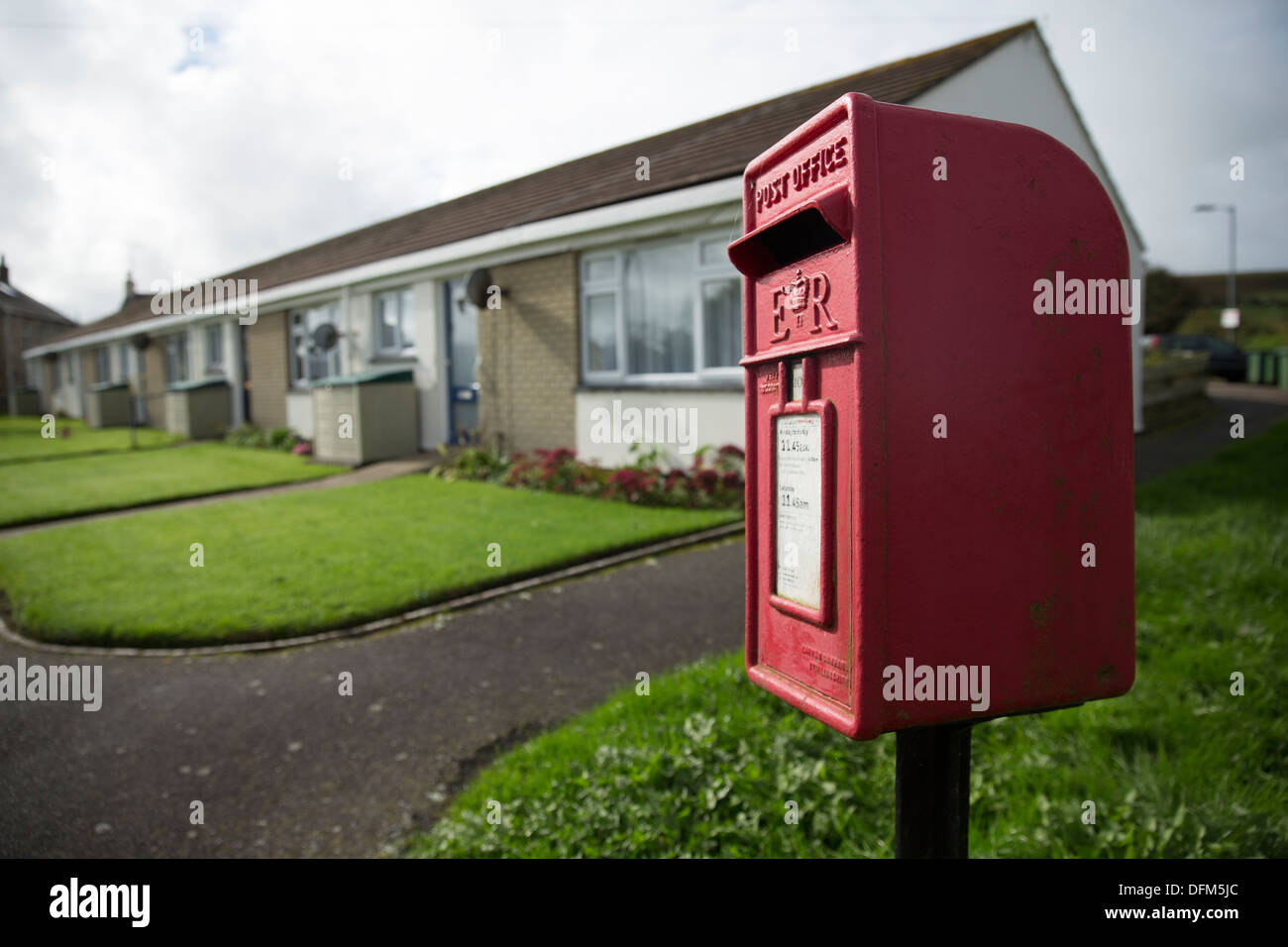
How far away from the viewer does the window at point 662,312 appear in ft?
32.1

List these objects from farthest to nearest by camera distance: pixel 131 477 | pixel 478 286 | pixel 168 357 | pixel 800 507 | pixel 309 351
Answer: pixel 168 357 < pixel 309 351 < pixel 131 477 < pixel 478 286 < pixel 800 507

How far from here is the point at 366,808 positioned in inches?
123

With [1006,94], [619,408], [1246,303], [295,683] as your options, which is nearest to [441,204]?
[619,408]

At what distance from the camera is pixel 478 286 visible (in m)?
12.6

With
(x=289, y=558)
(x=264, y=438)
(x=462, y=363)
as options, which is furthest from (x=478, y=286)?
(x=264, y=438)

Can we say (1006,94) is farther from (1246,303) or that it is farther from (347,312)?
(1246,303)

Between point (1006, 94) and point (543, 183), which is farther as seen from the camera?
point (543, 183)

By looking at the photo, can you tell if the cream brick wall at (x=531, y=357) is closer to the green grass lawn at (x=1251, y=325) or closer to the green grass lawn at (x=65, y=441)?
the green grass lawn at (x=65, y=441)

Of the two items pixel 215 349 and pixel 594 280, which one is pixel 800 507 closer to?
pixel 594 280

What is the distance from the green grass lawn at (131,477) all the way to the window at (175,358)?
8.63 metres

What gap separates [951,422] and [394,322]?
623 inches
